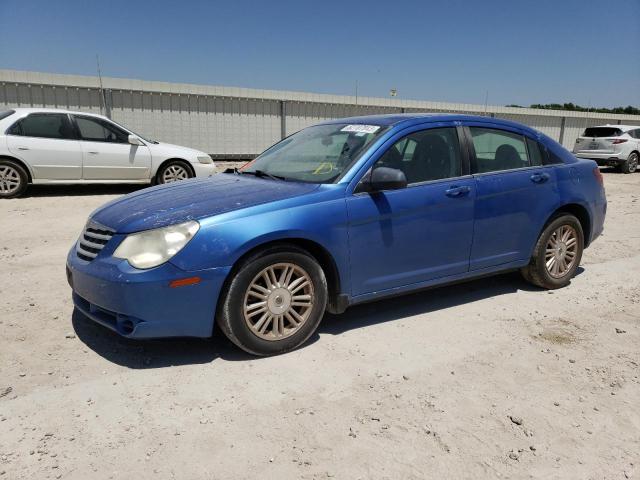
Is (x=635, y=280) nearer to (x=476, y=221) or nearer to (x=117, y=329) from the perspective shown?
(x=476, y=221)

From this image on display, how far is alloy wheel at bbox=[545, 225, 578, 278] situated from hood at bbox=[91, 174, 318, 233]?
2564mm

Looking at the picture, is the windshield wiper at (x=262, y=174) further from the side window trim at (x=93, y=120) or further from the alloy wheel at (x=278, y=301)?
the side window trim at (x=93, y=120)

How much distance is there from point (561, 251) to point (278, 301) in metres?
3.00

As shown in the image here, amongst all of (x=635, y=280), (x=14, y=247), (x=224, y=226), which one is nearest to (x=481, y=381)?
(x=224, y=226)

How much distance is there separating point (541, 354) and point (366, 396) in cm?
140

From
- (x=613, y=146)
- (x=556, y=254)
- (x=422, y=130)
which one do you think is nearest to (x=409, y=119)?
(x=422, y=130)

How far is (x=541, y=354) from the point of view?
11.7 feet

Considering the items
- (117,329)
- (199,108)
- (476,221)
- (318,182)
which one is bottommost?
(117,329)

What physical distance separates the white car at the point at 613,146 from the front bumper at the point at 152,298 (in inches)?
706

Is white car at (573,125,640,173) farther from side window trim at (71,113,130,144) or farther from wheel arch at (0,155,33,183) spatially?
wheel arch at (0,155,33,183)

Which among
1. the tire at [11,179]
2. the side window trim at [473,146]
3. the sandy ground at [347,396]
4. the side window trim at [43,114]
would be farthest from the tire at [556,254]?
the tire at [11,179]

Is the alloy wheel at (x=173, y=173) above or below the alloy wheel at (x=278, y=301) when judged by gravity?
above

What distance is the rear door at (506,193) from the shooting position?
4.26 metres

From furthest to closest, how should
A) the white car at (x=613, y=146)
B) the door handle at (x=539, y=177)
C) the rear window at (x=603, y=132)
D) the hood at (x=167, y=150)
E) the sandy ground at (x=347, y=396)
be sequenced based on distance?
the rear window at (x=603, y=132) < the white car at (x=613, y=146) < the hood at (x=167, y=150) < the door handle at (x=539, y=177) < the sandy ground at (x=347, y=396)
